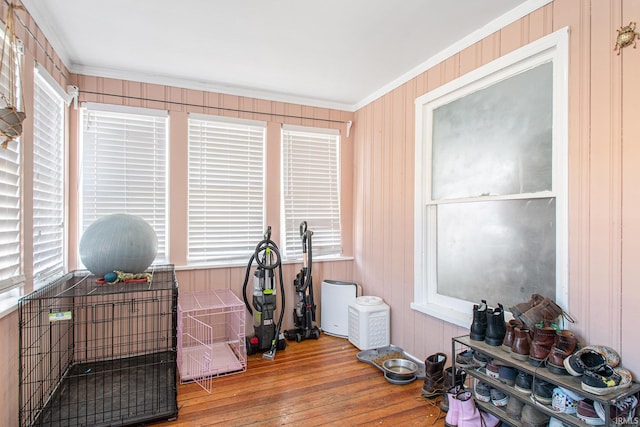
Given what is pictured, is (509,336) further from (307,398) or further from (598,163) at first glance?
(307,398)

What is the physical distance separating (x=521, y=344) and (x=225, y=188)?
9.72ft

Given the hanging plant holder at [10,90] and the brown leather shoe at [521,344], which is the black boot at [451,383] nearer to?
the brown leather shoe at [521,344]

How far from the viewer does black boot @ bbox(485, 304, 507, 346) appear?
213 cm

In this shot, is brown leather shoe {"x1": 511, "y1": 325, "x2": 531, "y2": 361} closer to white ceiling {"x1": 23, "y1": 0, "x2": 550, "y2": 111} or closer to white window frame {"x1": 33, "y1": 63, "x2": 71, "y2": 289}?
white ceiling {"x1": 23, "y1": 0, "x2": 550, "y2": 111}

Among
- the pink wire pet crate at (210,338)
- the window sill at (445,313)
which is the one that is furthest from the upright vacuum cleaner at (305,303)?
the window sill at (445,313)

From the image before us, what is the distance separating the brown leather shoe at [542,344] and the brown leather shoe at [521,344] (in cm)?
4

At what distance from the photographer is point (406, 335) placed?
3318mm

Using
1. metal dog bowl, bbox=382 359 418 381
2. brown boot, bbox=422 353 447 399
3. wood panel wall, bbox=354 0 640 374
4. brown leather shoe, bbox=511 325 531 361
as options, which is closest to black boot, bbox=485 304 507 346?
brown leather shoe, bbox=511 325 531 361

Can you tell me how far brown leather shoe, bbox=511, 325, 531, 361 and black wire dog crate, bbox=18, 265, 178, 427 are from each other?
2.20m

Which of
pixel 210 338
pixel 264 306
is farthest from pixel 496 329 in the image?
pixel 210 338

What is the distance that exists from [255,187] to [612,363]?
3217mm

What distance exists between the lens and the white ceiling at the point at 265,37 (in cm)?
229

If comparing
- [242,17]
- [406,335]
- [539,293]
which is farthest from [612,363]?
[242,17]

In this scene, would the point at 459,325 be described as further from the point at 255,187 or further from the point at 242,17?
the point at 242,17
